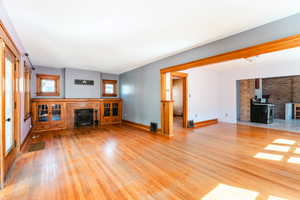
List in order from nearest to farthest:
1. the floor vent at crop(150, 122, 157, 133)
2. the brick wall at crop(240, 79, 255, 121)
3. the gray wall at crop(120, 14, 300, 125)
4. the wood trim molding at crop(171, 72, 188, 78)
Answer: the gray wall at crop(120, 14, 300, 125) → the floor vent at crop(150, 122, 157, 133) → the wood trim molding at crop(171, 72, 188, 78) → the brick wall at crop(240, 79, 255, 121)

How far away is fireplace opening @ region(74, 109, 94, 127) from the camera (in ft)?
18.4

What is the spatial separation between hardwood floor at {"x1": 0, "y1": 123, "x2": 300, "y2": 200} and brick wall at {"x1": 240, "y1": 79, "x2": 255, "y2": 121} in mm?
3431

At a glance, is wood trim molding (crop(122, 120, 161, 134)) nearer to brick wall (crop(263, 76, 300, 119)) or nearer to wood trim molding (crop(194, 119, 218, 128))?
wood trim molding (crop(194, 119, 218, 128))

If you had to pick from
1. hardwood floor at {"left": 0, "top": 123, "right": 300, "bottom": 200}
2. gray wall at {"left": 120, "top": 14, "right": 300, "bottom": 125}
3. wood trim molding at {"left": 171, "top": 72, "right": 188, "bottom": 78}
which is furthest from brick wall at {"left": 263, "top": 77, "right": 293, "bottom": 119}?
gray wall at {"left": 120, "top": 14, "right": 300, "bottom": 125}

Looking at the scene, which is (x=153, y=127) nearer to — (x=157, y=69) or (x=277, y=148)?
(x=157, y=69)

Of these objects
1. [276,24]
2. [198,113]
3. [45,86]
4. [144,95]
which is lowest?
[198,113]

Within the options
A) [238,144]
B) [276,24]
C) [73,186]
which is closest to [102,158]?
[73,186]

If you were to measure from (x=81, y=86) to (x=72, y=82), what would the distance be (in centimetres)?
37

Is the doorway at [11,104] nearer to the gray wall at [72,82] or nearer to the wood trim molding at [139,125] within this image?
the gray wall at [72,82]

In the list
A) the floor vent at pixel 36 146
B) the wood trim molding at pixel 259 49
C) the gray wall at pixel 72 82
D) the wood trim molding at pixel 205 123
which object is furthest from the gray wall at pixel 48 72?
the wood trim molding at pixel 205 123

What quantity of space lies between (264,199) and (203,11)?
99.3 inches

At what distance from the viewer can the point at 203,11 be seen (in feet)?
6.43

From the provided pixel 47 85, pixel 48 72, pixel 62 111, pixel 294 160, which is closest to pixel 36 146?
pixel 62 111

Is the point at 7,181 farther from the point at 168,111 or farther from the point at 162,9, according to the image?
the point at 168,111
